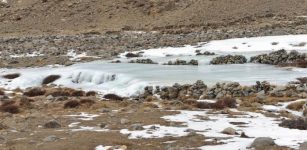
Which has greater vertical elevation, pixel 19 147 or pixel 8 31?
pixel 8 31

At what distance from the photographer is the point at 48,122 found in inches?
739

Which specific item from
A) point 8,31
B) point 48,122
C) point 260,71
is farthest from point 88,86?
point 8,31

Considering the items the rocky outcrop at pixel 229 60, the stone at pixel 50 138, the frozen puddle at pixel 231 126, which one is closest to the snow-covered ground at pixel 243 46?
the rocky outcrop at pixel 229 60

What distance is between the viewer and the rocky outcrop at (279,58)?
33.5m

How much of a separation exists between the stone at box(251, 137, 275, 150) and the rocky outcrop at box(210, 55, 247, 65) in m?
21.0

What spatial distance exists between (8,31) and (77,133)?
2351 inches

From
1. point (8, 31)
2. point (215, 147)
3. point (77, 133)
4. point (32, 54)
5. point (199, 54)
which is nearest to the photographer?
point (215, 147)

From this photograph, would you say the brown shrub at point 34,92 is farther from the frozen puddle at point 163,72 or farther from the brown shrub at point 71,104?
the brown shrub at point 71,104

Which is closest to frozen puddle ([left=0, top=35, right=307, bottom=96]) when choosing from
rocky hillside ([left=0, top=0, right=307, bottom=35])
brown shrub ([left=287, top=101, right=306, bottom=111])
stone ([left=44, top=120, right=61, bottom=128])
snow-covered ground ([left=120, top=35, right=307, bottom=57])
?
snow-covered ground ([left=120, top=35, right=307, bottom=57])

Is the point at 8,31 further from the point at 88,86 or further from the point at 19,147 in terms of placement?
the point at 19,147

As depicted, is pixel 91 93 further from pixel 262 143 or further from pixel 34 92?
pixel 262 143

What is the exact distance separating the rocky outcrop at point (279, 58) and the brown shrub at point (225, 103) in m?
11.9

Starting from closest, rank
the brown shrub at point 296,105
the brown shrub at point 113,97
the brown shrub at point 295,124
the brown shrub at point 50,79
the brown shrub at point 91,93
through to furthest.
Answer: the brown shrub at point 295,124, the brown shrub at point 296,105, the brown shrub at point 113,97, the brown shrub at point 91,93, the brown shrub at point 50,79

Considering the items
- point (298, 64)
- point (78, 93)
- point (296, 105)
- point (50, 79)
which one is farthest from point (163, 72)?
point (296, 105)
